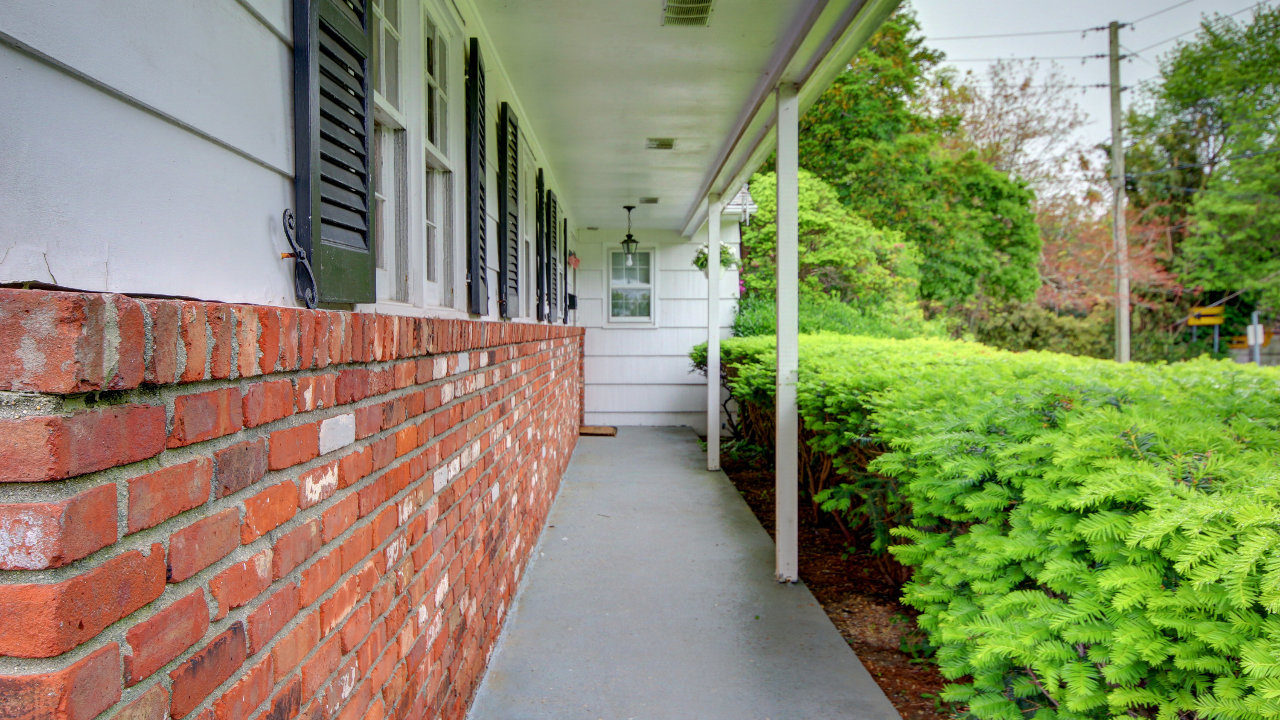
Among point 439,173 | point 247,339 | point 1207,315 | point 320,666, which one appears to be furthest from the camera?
point 1207,315

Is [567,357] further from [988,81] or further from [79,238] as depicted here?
[988,81]

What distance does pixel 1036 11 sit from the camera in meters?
20.7

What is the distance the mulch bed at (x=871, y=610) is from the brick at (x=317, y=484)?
220 cm

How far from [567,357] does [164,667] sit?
6.31 metres

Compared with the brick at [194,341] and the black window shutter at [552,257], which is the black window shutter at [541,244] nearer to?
the black window shutter at [552,257]

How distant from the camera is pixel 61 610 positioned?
660 mm

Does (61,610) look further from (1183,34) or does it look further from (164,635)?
(1183,34)

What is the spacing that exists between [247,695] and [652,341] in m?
9.69

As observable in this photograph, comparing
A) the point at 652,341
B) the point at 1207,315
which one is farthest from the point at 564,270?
the point at 1207,315

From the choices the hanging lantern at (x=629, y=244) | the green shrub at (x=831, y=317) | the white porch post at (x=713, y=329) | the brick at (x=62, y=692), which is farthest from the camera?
the green shrub at (x=831, y=317)

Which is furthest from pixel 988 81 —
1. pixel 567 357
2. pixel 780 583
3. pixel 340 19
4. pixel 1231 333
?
pixel 340 19

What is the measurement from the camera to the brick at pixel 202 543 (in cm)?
84

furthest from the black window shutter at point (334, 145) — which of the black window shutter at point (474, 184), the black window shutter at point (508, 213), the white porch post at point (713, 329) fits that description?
the white porch post at point (713, 329)

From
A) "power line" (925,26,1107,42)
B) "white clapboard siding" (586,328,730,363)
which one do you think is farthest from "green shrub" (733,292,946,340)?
"power line" (925,26,1107,42)
